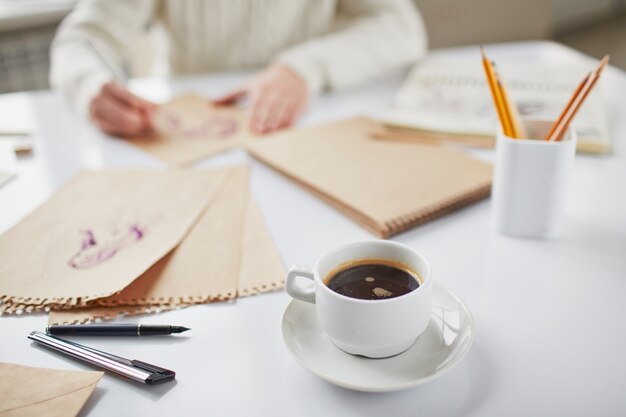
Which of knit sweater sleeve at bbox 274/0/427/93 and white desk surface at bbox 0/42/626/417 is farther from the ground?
knit sweater sleeve at bbox 274/0/427/93

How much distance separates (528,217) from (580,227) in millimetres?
75

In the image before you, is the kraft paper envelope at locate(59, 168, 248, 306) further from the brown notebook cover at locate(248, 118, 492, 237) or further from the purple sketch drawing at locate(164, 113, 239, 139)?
the purple sketch drawing at locate(164, 113, 239, 139)

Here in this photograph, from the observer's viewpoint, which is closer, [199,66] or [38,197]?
[38,197]

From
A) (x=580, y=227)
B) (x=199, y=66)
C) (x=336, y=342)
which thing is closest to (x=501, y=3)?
(x=199, y=66)

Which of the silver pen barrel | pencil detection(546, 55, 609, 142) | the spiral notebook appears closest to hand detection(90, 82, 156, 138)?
the spiral notebook

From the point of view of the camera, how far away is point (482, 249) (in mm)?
658

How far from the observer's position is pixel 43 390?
475 mm

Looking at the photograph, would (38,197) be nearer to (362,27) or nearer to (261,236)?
(261,236)

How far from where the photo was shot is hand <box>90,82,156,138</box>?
1.01 metres

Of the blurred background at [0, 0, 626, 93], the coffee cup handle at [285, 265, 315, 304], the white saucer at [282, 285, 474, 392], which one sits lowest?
the blurred background at [0, 0, 626, 93]

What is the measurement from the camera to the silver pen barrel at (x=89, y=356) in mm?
482

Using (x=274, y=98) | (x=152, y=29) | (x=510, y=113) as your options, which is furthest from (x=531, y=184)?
(x=152, y=29)

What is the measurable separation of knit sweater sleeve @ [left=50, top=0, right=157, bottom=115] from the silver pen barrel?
636 mm

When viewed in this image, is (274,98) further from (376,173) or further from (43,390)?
(43,390)
